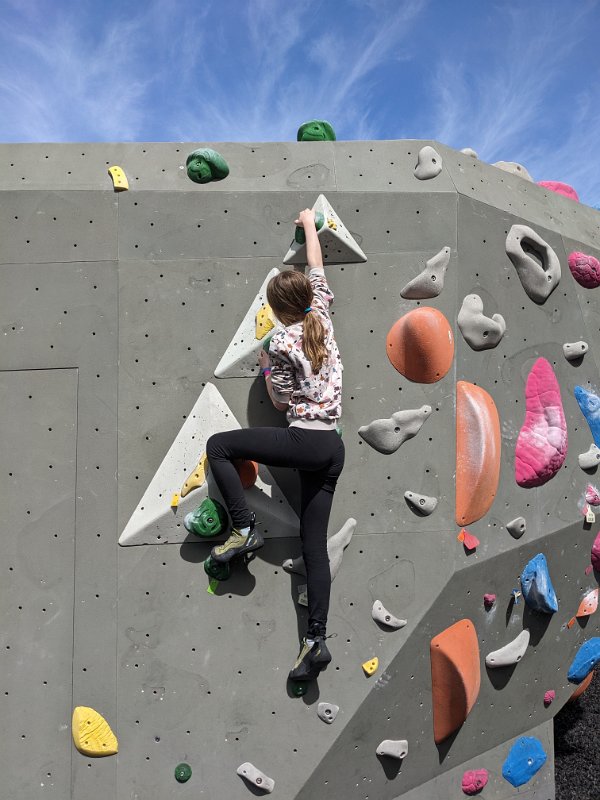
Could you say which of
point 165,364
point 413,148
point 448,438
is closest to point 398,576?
point 448,438

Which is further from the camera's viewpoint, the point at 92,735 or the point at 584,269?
the point at 584,269

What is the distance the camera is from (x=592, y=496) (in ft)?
12.1

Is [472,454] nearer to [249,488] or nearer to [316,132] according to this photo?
[249,488]

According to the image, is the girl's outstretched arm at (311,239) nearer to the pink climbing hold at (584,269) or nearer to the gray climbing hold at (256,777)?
the pink climbing hold at (584,269)

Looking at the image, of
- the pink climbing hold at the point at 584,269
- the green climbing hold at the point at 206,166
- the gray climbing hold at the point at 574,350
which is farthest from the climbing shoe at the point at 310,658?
the pink climbing hold at the point at 584,269

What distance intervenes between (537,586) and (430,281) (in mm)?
1662

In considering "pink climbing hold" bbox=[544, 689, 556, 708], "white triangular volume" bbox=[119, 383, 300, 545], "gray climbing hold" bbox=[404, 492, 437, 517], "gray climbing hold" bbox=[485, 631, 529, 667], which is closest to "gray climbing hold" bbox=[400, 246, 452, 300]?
"gray climbing hold" bbox=[404, 492, 437, 517]

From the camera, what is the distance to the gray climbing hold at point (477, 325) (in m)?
3.31

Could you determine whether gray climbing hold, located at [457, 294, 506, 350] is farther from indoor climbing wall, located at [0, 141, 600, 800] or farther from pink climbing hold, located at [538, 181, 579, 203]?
pink climbing hold, located at [538, 181, 579, 203]

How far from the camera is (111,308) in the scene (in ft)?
10.7

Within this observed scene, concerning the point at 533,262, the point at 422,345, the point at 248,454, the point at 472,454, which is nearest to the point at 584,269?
the point at 533,262

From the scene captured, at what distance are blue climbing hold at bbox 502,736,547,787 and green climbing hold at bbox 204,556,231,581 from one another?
188 cm

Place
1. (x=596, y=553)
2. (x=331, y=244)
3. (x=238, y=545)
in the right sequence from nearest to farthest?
(x=238, y=545) < (x=331, y=244) < (x=596, y=553)

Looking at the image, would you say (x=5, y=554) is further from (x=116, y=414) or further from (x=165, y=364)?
(x=165, y=364)
